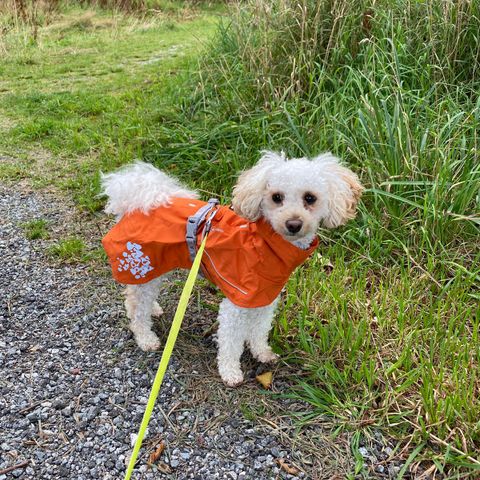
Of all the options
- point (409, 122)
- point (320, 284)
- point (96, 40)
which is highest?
point (409, 122)

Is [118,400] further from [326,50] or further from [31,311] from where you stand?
[326,50]

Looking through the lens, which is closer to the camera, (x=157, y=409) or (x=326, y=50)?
(x=157, y=409)

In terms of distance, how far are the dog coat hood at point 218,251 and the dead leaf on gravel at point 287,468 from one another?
705mm

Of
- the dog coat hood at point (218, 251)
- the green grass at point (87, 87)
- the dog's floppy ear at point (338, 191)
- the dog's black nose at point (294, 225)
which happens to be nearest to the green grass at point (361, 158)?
the green grass at point (87, 87)

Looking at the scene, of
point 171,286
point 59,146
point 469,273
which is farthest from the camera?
point 59,146

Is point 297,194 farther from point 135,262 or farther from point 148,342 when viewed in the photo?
point 148,342

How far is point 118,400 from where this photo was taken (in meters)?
2.49

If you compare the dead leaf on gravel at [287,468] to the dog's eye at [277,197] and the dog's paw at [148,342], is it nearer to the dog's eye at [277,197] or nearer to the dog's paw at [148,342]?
the dog's paw at [148,342]

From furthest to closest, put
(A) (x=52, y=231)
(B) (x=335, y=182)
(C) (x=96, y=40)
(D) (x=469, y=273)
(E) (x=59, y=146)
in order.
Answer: (C) (x=96, y=40)
(E) (x=59, y=146)
(A) (x=52, y=231)
(D) (x=469, y=273)
(B) (x=335, y=182)

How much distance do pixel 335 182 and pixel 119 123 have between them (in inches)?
154

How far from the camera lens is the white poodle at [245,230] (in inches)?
93.0

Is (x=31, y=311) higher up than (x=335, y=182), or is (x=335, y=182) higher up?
(x=335, y=182)

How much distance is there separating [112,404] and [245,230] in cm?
109

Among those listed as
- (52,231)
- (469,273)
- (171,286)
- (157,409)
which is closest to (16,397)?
(157,409)
